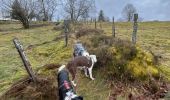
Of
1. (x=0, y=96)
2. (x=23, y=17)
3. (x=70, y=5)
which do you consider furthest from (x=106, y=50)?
(x=70, y=5)

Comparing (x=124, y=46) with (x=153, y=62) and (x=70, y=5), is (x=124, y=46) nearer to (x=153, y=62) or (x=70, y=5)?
(x=153, y=62)

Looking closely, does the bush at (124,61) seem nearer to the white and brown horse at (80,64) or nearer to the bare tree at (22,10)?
the white and brown horse at (80,64)

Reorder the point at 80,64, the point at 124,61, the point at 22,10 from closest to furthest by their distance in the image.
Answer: the point at 80,64, the point at 124,61, the point at 22,10

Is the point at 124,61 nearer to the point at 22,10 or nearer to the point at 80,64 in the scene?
the point at 80,64

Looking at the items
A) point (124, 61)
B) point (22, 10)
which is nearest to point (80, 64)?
point (124, 61)

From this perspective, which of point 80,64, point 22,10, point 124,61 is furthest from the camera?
point 22,10

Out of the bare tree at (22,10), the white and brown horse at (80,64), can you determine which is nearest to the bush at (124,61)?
the white and brown horse at (80,64)

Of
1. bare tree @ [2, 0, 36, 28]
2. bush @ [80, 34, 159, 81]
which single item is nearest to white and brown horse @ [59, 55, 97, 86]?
bush @ [80, 34, 159, 81]

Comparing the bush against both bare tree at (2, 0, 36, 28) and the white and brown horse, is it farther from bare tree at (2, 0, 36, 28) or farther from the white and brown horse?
bare tree at (2, 0, 36, 28)

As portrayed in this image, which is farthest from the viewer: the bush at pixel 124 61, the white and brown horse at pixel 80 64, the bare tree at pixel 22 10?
Result: the bare tree at pixel 22 10

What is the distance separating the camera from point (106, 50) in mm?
11203

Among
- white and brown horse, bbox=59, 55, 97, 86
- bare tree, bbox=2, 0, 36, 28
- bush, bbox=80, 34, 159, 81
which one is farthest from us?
bare tree, bbox=2, 0, 36, 28

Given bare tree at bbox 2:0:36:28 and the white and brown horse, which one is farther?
bare tree at bbox 2:0:36:28

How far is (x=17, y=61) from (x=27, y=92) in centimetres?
725
